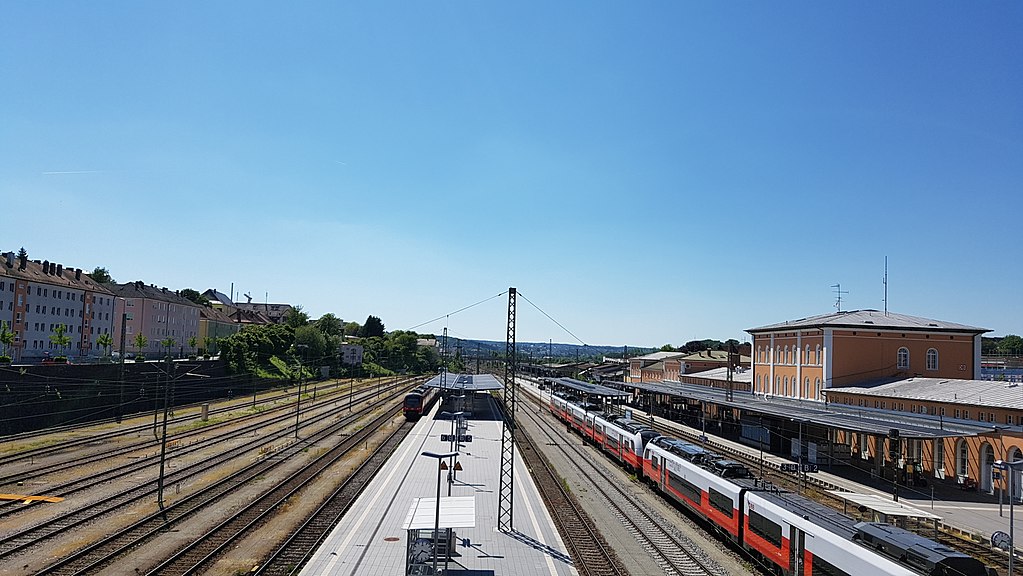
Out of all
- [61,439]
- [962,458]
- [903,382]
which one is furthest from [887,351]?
[61,439]

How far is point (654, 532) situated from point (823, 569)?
28.4ft

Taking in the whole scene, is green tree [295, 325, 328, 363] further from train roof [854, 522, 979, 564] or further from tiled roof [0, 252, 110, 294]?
train roof [854, 522, 979, 564]

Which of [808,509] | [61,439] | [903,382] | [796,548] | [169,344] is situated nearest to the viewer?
[796,548]

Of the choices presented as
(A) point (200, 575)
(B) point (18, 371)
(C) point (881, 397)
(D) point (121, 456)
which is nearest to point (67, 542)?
(A) point (200, 575)

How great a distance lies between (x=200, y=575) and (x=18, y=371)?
120 feet

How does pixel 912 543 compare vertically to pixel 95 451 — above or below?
above

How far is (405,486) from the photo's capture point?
99.7ft

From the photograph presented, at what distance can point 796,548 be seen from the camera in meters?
16.7

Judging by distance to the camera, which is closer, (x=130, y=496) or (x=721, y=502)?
(x=721, y=502)

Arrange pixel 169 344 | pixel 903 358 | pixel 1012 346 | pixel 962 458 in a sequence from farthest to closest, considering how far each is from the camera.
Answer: pixel 1012 346 → pixel 903 358 → pixel 169 344 → pixel 962 458

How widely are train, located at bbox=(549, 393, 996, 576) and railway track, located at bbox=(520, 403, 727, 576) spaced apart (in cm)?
132

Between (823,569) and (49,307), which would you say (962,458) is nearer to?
(823,569)

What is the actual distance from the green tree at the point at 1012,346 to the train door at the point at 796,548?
170 m

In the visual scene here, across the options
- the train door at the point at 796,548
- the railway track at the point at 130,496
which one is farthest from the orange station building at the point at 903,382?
the railway track at the point at 130,496
